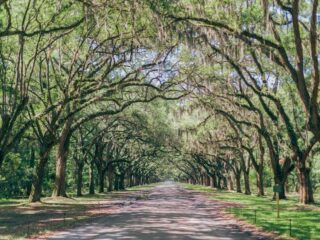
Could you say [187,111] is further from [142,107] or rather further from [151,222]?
[151,222]

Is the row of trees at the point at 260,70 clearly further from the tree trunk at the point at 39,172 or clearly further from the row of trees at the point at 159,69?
the tree trunk at the point at 39,172

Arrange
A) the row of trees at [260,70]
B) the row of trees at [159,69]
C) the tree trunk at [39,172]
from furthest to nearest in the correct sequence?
the tree trunk at [39,172]
the row of trees at [159,69]
the row of trees at [260,70]

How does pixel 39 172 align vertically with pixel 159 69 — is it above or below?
below

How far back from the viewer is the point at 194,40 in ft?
62.8

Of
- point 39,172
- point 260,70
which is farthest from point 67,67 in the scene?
point 260,70

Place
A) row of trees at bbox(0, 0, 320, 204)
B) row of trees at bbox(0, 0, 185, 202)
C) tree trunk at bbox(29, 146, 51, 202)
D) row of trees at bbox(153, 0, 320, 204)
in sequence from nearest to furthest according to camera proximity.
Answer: row of trees at bbox(153, 0, 320, 204)
row of trees at bbox(0, 0, 320, 204)
row of trees at bbox(0, 0, 185, 202)
tree trunk at bbox(29, 146, 51, 202)

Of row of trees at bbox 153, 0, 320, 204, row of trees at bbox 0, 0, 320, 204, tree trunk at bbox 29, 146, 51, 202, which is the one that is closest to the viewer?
row of trees at bbox 153, 0, 320, 204

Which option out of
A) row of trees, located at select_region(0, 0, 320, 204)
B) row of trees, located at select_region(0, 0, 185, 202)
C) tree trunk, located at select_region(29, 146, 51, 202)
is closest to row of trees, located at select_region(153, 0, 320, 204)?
row of trees, located at select_region(0, 0, 320, 204)

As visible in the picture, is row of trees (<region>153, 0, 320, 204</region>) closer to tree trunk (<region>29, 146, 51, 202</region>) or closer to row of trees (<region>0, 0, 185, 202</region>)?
row of trees (<region>0, 0, 185, 202</region>)

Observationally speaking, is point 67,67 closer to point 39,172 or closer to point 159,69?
point 39,172

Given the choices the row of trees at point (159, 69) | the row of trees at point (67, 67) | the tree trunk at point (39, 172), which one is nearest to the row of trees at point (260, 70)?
the row of trees at point (159, 69)

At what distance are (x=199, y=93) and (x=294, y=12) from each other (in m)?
17.1

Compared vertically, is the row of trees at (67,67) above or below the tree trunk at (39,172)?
above

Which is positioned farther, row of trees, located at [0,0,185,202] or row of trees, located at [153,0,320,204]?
row of trees, located at [0,0,185,202]
